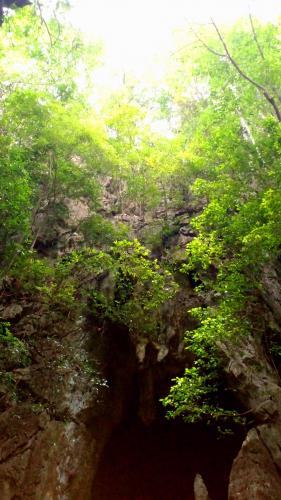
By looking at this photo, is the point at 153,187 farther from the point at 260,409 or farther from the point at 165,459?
the point at 165,459

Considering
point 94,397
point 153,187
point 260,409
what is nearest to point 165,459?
point 94,397

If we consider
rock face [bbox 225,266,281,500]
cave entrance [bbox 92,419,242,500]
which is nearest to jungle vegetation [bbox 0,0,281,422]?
rock face [bbox 225,266,281,500]

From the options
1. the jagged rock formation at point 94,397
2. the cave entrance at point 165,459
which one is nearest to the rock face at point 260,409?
the jagged rock formation at point 94,397

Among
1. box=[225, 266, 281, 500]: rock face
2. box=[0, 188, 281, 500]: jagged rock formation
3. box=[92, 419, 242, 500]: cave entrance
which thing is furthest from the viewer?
box=[92, 419, 242, 500]: cave entrance

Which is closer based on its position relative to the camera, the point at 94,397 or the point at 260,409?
the point at 260,409

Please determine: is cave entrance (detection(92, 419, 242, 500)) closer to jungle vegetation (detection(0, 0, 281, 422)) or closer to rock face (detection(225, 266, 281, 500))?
jungle vegetation (detection(0, 0, 281, 422))

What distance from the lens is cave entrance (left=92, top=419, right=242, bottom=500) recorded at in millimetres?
16016

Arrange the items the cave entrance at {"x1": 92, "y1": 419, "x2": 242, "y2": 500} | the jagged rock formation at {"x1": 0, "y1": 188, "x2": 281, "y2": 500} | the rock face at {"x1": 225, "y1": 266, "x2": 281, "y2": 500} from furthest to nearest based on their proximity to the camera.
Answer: the cave entrance at {"x1": 92, "y1": 419, "x2": 242, "y2": 500} → the jagged rock formation at {"x1": 0, "y1": 188, "x2": 281, "y2": 500} → the rock face at {"x1": 225, "y1": 266, "x2": 281, "y2": 500}

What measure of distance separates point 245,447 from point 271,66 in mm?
13541

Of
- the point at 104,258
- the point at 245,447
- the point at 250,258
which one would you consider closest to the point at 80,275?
the point at 104,258

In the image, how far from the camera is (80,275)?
650 inches

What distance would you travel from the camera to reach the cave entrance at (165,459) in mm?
16016

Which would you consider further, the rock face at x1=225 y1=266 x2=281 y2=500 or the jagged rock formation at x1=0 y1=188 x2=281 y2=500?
the jagged rock formation at x1=0 y1=188 x2=281 y2=500

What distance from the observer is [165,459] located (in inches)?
668
